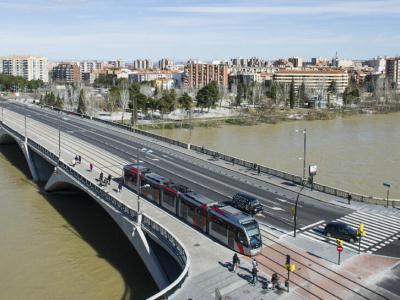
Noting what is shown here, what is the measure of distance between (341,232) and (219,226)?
6.53 meters

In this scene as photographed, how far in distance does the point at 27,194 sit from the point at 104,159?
775 centimetres

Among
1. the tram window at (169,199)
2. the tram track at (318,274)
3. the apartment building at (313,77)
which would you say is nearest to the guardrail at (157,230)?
the tram window at (169,199)

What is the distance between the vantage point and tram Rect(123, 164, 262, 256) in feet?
Answer: 77.7

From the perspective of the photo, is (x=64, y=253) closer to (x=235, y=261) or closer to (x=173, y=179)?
(x=173, y=179)

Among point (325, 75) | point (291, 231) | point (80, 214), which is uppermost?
point (325, 75)

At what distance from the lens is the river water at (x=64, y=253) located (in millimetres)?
25859

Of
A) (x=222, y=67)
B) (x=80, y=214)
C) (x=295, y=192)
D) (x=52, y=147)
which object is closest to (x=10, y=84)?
(x=222, y=67)

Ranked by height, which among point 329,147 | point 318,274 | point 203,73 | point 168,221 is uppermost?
point 203,73

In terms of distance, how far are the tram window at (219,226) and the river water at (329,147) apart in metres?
20.7

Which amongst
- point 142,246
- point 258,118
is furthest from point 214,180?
point 258,118

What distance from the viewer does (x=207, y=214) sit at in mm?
26188

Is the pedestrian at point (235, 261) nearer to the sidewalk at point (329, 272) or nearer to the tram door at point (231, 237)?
the sidewalk at point (329, 272)

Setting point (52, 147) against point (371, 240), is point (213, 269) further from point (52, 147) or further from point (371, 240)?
point (52, 147)

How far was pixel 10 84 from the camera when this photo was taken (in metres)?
169
